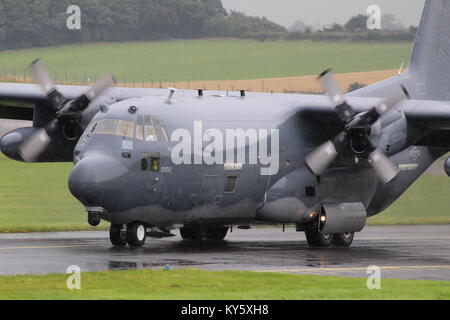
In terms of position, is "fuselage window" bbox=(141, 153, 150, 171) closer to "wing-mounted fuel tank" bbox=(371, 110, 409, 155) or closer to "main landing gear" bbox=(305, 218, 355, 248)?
"main landing gear" bbox=(305, 218, 355, 248)

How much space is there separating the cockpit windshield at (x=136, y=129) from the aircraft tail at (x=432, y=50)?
34.5ft

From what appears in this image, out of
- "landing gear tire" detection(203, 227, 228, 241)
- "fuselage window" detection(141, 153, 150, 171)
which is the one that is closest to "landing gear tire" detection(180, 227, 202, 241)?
"landing gear tire" detection(203, 227, 228, 241)

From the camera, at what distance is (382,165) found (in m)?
28.7

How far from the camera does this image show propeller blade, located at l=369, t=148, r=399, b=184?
94.0ft

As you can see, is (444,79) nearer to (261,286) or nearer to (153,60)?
(261,286)

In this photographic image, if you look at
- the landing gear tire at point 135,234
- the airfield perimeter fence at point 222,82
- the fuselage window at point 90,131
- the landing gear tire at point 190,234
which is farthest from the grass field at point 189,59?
the fuselage window at point 90,131

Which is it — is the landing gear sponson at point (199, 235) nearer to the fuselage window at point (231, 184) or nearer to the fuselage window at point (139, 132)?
the fuselage window at point (231, 184)

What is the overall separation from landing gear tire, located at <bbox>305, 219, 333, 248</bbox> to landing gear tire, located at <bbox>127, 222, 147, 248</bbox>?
5422 millimetres

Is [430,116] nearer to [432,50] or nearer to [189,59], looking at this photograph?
[432,50]

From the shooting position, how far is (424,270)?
2311cm

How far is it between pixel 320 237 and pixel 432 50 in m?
8.29

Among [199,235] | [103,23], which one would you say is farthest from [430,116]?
[103,23]
